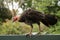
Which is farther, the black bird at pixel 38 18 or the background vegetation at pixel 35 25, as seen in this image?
the background vegetation at pixel 35 25

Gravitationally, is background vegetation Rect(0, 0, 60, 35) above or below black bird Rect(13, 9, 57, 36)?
below

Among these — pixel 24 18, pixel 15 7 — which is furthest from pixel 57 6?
pixel 24 18

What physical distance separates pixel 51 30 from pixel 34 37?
285cm

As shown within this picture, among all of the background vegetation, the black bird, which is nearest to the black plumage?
the black bird

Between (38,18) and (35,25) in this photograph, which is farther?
(35,25)

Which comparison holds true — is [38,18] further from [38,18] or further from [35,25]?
[35,25]

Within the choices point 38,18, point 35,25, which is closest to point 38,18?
point 38,18

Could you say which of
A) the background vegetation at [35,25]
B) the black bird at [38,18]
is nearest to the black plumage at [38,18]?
the black bird at [38,18]

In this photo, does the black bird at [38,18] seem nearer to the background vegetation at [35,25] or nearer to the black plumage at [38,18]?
the black plumage at [38,18]

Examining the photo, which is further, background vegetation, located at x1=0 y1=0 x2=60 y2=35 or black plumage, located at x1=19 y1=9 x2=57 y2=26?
background vegetation, located at x1=0 y1=0 x2=60 y2=35

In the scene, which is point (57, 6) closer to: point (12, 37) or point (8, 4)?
point (8, 4)

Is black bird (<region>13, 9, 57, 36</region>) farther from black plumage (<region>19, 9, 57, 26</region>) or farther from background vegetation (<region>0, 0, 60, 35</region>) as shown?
background vegetation (<region>0, 0, 60, 35</region>)

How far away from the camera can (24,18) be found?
477 centimetres

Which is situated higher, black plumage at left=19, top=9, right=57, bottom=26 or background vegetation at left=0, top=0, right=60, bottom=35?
black plumage at left=19, top=9, right=57, bottom=26
